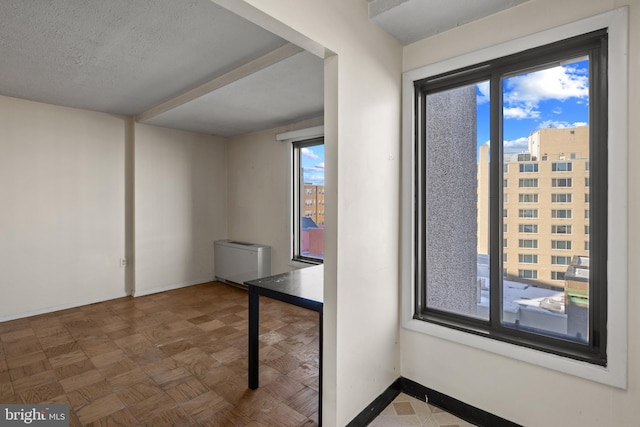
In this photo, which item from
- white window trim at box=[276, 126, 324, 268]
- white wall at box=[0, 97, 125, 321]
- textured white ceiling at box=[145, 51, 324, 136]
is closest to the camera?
textured white ceiling at box=[145, 51, 324, 136]

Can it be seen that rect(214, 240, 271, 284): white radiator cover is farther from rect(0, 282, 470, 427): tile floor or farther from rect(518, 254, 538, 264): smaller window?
rect(518, 254, 538, 264): smaller window

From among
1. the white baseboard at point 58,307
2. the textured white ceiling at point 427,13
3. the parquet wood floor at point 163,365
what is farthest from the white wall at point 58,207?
the textured white ceiling at point 427,13

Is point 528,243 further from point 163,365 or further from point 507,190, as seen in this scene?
point 163,365

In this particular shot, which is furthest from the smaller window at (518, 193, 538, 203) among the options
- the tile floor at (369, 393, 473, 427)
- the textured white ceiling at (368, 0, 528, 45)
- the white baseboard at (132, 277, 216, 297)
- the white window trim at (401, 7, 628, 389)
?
the white baseboard at (132, 277, 216, 297)

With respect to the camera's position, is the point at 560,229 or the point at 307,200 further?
the point at 307,200

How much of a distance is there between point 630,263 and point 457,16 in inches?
60.9

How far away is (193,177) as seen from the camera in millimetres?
4938

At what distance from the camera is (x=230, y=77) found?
2.76 meters

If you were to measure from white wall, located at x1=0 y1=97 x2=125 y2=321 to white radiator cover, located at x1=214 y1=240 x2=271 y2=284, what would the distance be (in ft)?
4.40

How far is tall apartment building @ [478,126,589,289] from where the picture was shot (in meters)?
1.67

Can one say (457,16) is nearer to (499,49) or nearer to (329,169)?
(499,49)

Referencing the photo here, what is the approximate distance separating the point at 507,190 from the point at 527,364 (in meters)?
0.98

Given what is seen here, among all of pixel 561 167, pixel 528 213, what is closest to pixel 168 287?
pixel 528 213

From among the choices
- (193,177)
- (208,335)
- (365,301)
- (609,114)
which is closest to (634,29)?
(609,114)
